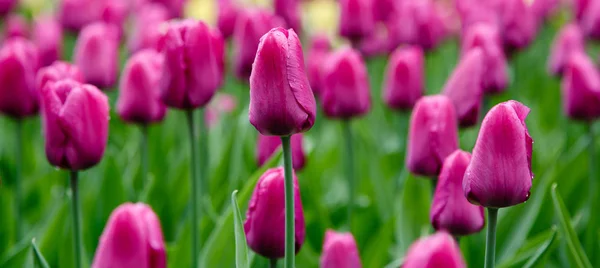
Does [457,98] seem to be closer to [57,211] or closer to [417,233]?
[417,233]

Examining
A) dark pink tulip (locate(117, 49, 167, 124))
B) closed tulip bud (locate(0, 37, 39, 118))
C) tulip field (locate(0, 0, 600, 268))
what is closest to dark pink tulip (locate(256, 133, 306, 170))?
tulip field (locate(0, 0, 600, 268))

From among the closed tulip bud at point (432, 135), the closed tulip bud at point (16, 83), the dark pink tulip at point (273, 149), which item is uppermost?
the closed tulip bud at point (16, 83)

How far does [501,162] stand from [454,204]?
268 mm

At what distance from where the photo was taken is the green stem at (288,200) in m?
1.24

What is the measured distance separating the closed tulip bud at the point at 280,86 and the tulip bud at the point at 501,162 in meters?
0.29

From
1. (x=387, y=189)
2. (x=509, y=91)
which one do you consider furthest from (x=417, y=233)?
(x=509, y=91)

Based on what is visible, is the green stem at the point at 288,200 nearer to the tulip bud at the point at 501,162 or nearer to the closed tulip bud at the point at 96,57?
the tulip bud at the point at 501,162

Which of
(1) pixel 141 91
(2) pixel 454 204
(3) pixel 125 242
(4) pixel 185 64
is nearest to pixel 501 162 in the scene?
(2) pixel 454 204

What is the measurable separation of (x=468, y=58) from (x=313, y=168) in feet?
2.81

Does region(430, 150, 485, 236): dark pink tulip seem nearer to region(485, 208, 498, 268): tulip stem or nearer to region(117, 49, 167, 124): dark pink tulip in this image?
region(485, 208, 498, 268): tulip stem

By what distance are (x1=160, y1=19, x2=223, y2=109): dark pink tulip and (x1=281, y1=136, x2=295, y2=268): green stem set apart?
1.61ft

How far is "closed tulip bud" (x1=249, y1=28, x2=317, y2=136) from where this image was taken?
4.00 ft

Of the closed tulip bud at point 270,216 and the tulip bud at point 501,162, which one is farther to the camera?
the closed tulip bud at point 270,216

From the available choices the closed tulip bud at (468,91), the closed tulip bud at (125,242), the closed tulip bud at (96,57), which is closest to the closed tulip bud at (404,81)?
the closed tulip bud at (468,91)
